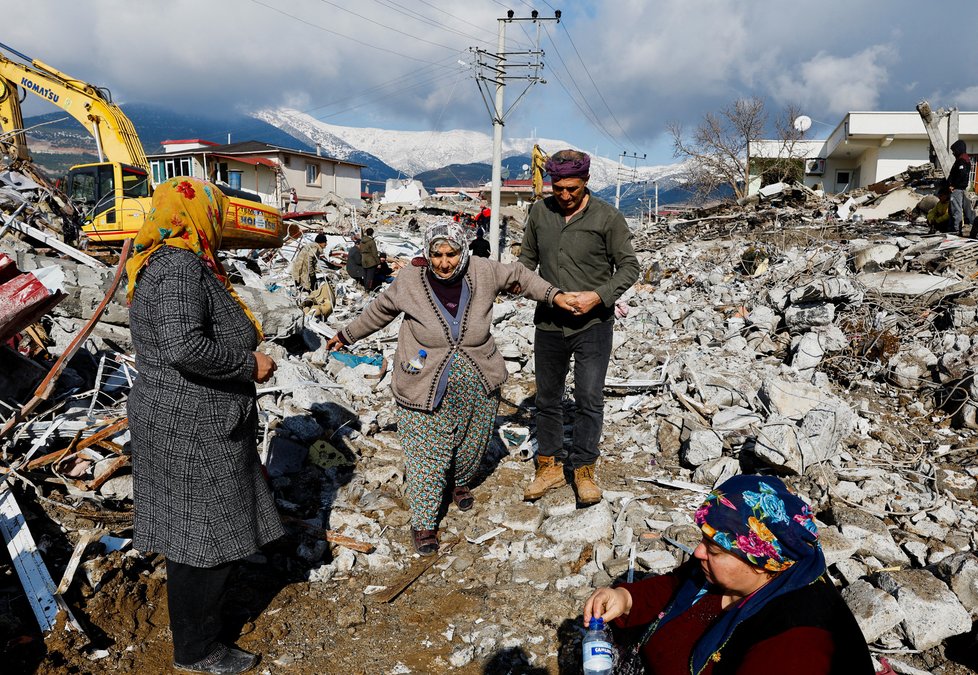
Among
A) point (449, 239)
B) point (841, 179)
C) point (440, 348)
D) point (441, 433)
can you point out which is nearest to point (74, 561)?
point (441, 433)

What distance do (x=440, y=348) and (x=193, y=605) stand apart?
152cm

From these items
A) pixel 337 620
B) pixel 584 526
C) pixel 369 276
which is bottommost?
pixel 337 620

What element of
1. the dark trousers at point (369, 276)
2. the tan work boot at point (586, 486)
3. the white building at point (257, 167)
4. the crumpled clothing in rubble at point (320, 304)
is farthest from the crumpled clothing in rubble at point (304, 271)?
the white building at point (257, 167)

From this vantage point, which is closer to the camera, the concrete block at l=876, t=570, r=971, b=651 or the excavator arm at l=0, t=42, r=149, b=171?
the concrete block at l=876, t=570, r=971, b=651

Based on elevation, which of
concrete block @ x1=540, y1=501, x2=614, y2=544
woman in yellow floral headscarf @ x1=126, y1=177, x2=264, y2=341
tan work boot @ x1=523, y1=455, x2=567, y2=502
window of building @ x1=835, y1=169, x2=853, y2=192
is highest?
window of building @ x1=835, y1=169, x2=853, y2=192

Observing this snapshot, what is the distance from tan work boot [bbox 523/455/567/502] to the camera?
3.70 m

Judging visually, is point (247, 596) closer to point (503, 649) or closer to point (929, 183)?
point (503, 649)

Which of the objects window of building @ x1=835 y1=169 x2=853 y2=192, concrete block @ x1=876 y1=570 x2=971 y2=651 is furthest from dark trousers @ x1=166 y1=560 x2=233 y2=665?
window of building @ x1=835 y1=169 x2=853 y2=192

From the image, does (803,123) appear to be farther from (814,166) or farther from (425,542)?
(425,542)

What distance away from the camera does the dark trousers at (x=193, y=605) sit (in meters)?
2.31

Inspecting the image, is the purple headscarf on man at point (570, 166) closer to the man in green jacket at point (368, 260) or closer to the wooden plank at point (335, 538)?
the wooden plank at point (335, 538)

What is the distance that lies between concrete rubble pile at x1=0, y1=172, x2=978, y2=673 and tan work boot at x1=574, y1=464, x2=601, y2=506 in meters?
0.09

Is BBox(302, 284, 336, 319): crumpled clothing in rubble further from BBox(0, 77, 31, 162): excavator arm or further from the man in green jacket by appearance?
BBox(0, 77, 31, 162): excavator arm

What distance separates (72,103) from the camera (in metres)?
12.9
